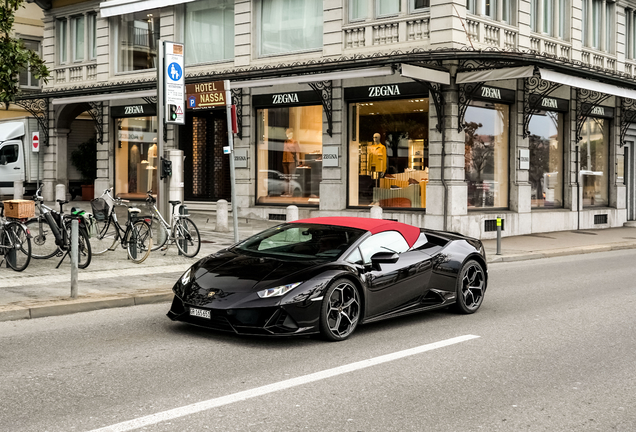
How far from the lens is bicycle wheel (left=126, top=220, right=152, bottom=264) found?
13656 mm

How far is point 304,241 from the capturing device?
27.0ft

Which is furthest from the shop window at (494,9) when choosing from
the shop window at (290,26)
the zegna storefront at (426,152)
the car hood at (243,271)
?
the car hood at (243,271)

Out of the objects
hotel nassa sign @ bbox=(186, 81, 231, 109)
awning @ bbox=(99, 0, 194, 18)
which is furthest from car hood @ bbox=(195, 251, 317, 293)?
awning @ bbox=(99, 0, 194, 18)

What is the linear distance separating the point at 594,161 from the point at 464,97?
870 centimetres

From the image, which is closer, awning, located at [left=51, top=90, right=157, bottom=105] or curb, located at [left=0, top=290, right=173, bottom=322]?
curb, located at [left=0, top=290, right=173, bottom=322]

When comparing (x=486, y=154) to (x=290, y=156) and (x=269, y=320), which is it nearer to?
(x=290, y=156)

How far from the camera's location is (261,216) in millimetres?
23531

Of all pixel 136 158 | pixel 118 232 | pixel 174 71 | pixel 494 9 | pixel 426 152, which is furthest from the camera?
pixel 136 158

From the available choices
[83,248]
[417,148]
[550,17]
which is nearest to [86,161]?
[417,148]

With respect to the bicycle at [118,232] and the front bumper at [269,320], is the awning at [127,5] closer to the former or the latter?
the bicycle at [118,232]

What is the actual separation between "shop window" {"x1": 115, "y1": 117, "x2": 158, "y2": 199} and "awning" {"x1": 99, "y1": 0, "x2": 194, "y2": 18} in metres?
3.77

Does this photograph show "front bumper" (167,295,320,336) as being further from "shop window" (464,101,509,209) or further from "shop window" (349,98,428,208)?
"shop window" (464,101,509,209)

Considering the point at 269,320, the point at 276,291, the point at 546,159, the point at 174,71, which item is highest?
the point at 174,71

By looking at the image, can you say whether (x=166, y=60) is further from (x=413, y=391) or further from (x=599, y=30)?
(x=599, y=30)
